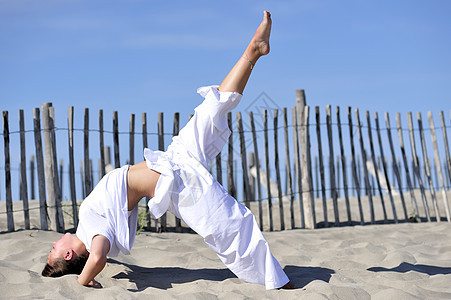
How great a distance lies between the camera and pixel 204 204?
2.98m

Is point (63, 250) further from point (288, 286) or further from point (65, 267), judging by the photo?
point (288, 286)

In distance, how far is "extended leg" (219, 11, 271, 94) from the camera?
300 cm

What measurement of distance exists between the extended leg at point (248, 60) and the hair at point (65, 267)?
55.8 inches

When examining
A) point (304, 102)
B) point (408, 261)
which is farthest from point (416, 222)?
point (408, 261)

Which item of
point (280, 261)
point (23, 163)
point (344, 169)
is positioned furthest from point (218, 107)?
point (344, 169)

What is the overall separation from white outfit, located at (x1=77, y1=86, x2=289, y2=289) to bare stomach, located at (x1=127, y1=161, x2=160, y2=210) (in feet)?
0.13

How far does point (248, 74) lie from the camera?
3.04 m

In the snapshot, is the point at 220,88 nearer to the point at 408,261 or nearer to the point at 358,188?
the point at 408,261

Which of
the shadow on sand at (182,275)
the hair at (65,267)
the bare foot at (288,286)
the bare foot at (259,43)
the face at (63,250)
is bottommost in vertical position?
the shadow on sand at (182,275)

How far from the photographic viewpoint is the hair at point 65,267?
3201mm

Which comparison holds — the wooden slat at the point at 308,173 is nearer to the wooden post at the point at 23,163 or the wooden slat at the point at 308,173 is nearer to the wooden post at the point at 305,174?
the wooden post at the point at 305,174

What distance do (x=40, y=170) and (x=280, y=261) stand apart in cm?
279

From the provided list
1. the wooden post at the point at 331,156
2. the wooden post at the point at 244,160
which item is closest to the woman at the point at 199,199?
the wooden post at the point at 244,160

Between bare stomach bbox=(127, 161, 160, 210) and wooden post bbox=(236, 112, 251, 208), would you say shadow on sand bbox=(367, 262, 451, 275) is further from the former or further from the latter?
wooden post bbox=(236, 112, 251, 208)
